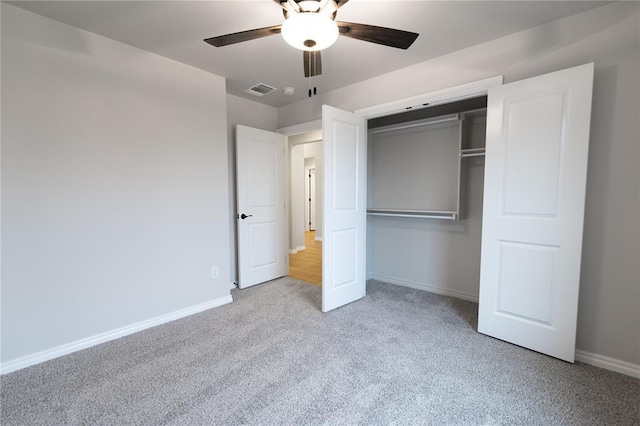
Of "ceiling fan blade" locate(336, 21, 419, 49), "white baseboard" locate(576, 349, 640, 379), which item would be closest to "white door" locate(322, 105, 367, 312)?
"ceiling fan blade" locate(336, 21, 419, 49)

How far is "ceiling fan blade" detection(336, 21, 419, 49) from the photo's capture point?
158 centimetres

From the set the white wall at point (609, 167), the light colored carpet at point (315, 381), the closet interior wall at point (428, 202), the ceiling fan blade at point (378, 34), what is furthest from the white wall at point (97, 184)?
the white wall at point (609, 167)

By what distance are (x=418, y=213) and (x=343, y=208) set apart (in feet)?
3.27

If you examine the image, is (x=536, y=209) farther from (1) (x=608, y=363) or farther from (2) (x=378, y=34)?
(2) (x=378, y=34)

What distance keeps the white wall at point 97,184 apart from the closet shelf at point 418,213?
2035 millimetres

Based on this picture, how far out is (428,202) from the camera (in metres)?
3.53

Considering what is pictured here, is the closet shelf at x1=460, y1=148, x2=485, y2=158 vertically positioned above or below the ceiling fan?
below

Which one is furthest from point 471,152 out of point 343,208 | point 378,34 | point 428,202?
point 378,34

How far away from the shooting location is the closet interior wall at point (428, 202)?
3.13 m

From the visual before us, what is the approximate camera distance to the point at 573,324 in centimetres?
197

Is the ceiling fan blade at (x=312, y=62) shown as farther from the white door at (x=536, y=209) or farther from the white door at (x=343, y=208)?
the white door at (x=536, y=209)

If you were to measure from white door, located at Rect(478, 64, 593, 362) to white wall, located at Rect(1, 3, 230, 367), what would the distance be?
107 inches

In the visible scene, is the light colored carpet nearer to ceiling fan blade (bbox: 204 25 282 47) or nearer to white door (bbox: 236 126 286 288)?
white door (bbox: 236 126 286 288)

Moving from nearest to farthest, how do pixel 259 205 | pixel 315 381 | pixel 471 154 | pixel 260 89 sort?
pixel 315 381
pixel 471 154
pixel 260 89
pixel 259 205
